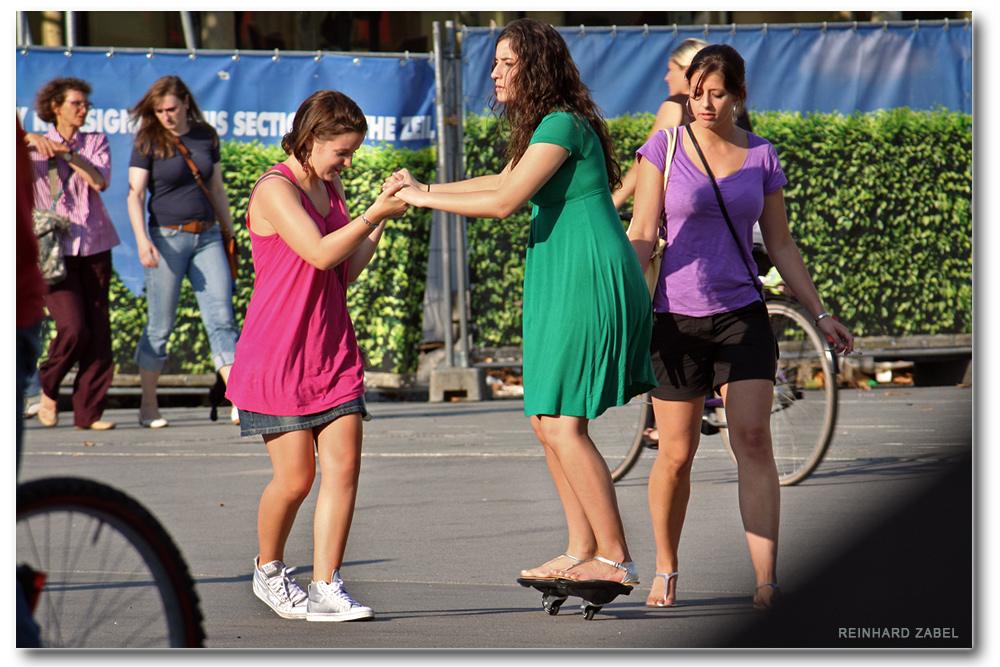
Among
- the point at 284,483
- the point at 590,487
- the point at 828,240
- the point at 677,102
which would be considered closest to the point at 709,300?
the point at 590,487

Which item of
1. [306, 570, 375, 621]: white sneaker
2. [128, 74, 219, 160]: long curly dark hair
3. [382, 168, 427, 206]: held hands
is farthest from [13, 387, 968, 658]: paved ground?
[128, 74, 219, 160]: long curly dark hair

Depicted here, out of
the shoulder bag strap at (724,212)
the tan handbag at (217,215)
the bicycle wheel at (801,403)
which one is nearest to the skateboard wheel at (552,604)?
the shoulder bag strap at (724,212)

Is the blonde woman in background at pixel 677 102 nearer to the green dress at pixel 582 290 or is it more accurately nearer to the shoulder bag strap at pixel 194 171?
the green dress at pixel 582 290

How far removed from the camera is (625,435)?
5.73m

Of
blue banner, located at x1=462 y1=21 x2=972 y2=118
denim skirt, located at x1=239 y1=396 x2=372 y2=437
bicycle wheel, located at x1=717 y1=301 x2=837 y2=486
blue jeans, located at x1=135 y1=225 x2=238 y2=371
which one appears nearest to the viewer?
denim skirt, located at x1=239 y1=396 x2=372 y2=437

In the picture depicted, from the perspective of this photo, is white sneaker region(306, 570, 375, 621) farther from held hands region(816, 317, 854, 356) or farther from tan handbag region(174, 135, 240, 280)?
tan handbag region(174, 135, 240, 280)

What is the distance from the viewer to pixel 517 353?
9.27 metres

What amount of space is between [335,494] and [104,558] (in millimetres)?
1015

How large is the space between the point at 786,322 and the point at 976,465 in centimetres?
232

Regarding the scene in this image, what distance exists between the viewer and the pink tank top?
11.8 feet

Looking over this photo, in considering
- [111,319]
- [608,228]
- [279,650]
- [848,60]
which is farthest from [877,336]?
[279,650]

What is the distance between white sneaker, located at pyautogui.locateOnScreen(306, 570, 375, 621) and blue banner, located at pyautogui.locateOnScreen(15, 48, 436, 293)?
572 cm

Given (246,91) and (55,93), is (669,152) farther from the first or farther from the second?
(246,91)

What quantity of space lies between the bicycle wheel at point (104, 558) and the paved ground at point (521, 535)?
676 millimetres
